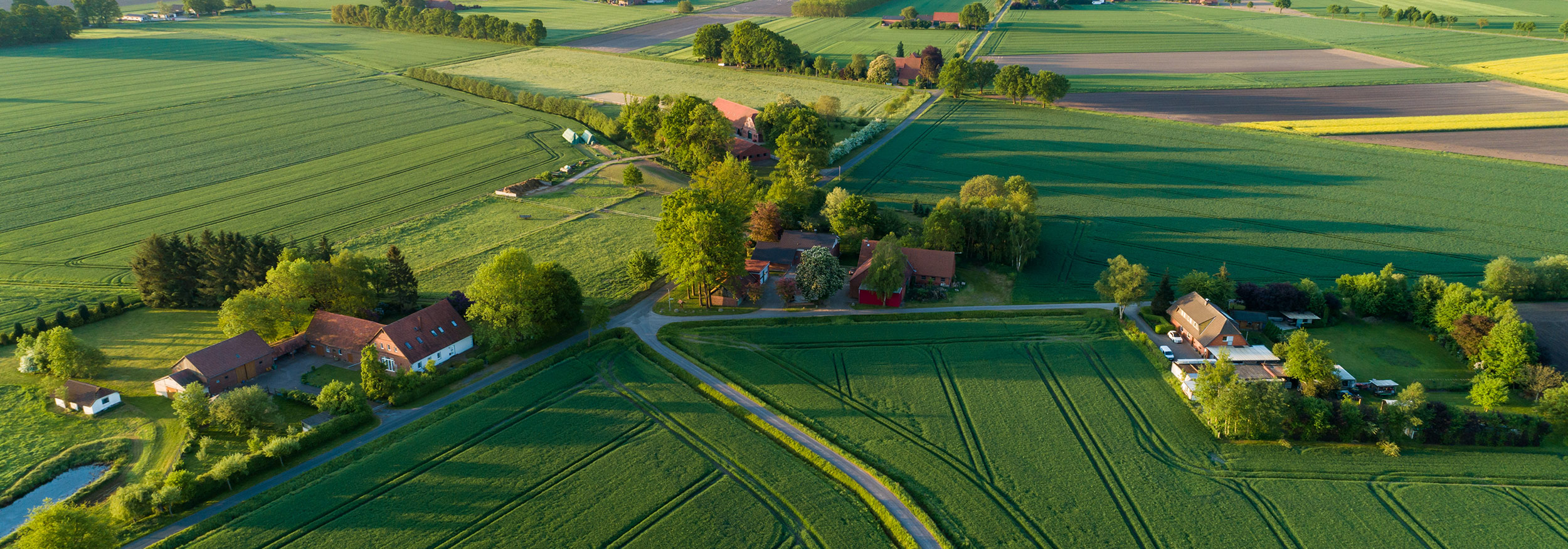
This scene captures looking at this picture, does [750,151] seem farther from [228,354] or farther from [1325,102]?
[1325,102]

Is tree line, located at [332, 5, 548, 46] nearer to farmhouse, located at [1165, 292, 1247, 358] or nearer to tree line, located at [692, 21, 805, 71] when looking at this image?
tree line, located at [692, 21, 805, 71]

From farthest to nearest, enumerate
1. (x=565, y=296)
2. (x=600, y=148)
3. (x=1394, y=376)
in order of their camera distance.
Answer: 1. (x=600, y=148)
2. (x=565, y=296)
3. (x=1394, y=376)

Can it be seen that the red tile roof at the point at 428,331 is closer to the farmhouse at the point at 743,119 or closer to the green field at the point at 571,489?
the green field at the point at 571,489

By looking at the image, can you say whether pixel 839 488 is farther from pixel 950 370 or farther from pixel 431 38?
pixel 431 38

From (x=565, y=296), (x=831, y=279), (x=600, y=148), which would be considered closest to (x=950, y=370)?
(x=831, y=279)

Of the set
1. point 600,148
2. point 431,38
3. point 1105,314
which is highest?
point 431,38

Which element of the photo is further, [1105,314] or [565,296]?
[1105,314]

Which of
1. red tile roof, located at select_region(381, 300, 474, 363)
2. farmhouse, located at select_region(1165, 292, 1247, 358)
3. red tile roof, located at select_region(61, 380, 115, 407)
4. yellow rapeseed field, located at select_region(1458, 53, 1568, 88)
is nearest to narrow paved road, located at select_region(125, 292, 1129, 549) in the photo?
farmhouse, located at select_region(1165, 292, 1247, 358)
